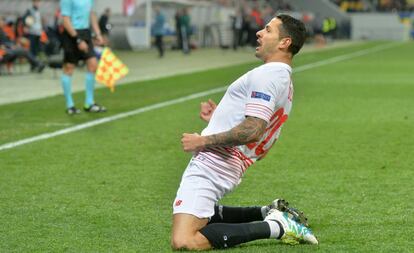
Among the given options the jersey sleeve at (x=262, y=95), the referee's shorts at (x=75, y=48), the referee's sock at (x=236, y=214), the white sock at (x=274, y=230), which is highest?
the jersey sleeve at (x=262, y=95)

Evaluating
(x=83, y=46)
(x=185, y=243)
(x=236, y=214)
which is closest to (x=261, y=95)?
(x=185, y=243)

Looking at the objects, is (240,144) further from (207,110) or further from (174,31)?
(174,31)

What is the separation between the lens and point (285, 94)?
6.23 metres

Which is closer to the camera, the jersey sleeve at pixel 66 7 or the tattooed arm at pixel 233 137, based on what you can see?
the tattooed arm at pixel 233 137

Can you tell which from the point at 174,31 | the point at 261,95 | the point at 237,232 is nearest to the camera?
the point at 261,95

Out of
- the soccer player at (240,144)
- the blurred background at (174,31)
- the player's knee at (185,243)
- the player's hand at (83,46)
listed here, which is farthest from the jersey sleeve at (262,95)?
the blurred background at (174,31)

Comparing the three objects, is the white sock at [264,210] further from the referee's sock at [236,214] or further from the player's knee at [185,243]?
the player's knee at [185,243]

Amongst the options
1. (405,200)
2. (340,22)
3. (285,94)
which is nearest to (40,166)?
(405,200)

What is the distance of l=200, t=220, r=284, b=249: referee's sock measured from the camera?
20.5 feet

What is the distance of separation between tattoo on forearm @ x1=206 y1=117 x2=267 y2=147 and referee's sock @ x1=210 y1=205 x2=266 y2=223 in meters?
0.77

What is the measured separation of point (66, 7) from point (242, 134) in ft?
31.0

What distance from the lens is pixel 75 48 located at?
599 inches

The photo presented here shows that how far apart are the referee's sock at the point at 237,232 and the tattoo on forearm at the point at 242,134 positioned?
20.6 inches

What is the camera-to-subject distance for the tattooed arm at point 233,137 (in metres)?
6.06
